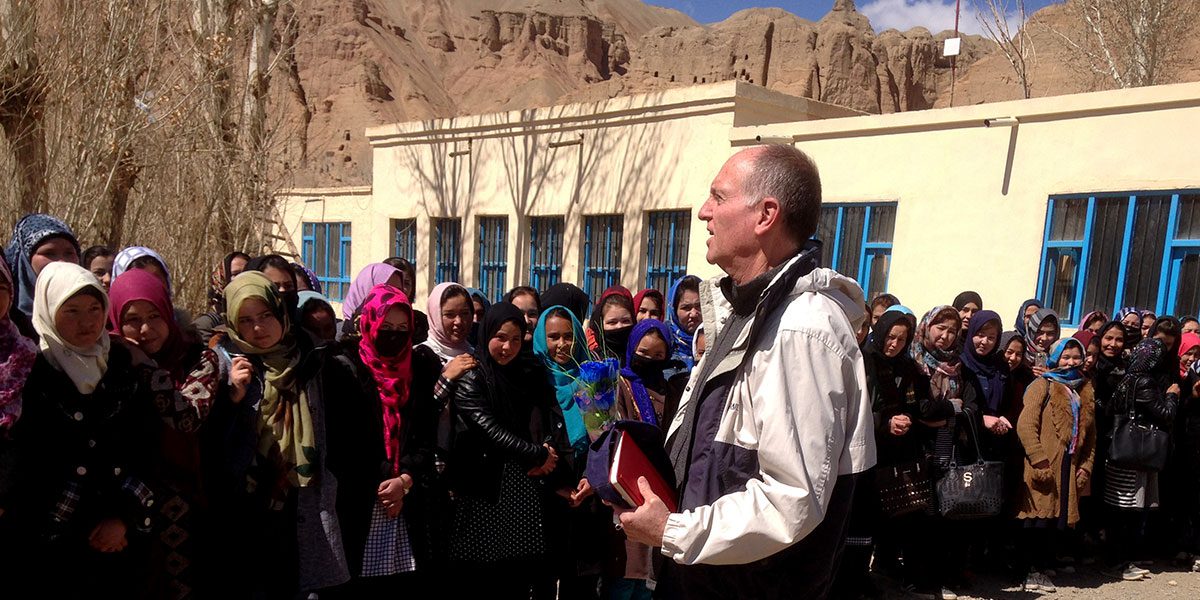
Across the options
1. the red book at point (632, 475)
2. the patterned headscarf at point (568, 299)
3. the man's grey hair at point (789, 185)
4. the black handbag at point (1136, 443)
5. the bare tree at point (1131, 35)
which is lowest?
the black handbag at point (1136, 443)

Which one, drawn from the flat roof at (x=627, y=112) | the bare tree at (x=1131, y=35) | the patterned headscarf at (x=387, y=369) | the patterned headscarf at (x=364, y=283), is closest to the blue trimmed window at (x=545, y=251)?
the flat roof at (x=627, y=112)

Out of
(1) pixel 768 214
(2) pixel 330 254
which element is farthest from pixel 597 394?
(2) pixel 330 254

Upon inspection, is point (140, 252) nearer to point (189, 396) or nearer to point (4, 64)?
point (189, 396)

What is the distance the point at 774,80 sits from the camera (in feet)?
182

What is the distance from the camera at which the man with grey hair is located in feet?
5.00

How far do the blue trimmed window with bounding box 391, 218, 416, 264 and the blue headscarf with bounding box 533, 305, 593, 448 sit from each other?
42.4ft

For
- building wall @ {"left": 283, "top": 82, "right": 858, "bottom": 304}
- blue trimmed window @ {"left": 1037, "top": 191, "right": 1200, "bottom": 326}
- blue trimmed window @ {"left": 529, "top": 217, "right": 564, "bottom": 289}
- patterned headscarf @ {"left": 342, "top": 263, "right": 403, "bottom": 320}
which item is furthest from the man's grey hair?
blue trimmed window @ {"left": 529, "top": 217, "right": 564, "bottom": 289}

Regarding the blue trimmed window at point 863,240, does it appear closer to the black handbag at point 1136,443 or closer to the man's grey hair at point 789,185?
the black handbag at point 1136,443

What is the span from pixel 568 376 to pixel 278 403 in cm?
124

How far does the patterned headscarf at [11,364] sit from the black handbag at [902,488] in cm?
397

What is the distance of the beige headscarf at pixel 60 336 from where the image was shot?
2.57m

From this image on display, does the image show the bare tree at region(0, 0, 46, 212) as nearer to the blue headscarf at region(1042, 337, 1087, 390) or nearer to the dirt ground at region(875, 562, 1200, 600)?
the dirt ground at region(875, 562, 1200, 600)

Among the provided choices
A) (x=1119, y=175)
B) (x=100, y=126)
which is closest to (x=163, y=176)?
(x=100, y=126)

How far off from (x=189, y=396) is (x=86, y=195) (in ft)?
14.4
